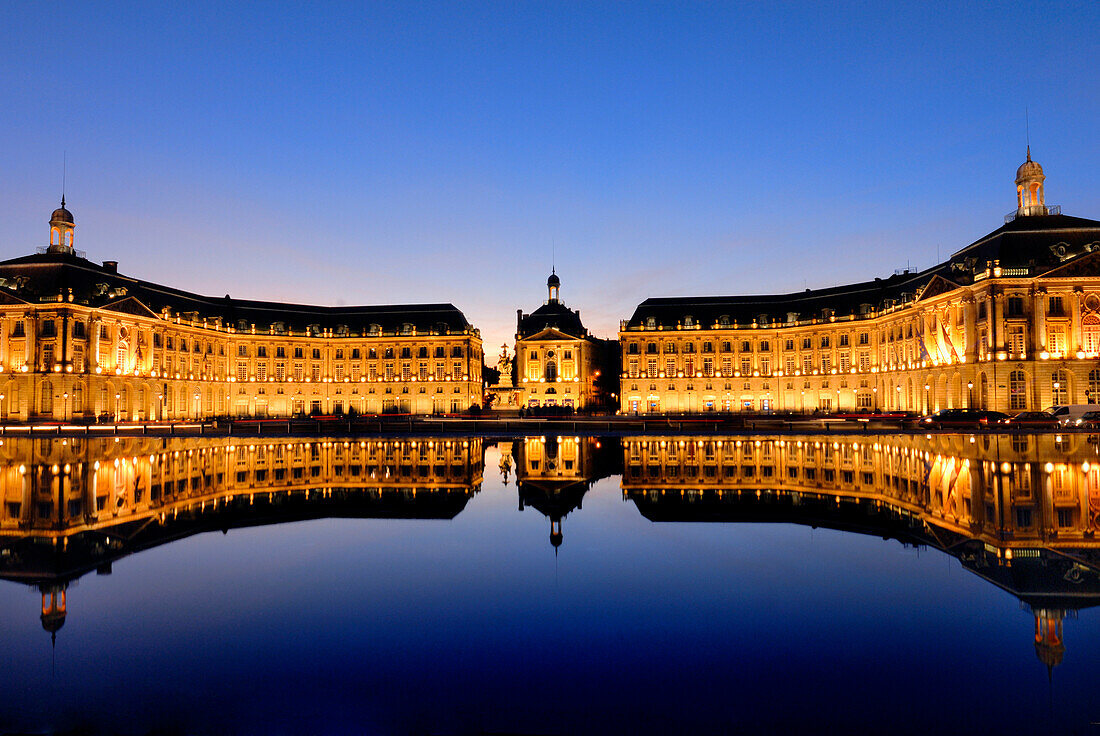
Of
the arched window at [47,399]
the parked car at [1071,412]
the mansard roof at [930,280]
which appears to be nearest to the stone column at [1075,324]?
the mansard roof at [930,280]

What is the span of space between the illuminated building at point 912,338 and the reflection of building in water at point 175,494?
52016mm

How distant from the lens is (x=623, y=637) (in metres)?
7.35

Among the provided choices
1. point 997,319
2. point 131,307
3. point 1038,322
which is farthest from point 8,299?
point 1038,322

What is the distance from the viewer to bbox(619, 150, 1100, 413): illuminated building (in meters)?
58.7

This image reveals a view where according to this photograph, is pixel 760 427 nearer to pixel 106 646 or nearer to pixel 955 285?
pixel 955 285

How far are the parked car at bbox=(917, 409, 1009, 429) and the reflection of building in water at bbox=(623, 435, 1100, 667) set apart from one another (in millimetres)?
16536

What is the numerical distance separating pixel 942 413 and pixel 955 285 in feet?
57.5

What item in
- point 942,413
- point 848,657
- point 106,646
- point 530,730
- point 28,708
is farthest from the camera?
point 942,413

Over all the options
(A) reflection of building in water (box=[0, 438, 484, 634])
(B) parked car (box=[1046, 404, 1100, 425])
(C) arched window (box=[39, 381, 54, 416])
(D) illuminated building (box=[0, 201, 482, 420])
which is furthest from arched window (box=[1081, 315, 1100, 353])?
(C) arched window (box=[39, 381, 54, 416])

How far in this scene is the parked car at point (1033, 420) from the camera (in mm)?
46925

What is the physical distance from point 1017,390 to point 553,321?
195 ft

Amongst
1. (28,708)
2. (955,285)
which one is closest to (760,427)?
(955,285)

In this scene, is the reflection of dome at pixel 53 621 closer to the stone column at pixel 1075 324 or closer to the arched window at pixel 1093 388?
the arched window at pixel 1093 388

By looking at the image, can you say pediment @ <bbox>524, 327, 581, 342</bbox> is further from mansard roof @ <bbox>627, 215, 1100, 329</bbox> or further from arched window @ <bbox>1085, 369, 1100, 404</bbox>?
arched window @ <bbox>1085, 369, 1100, 404</bbox>
